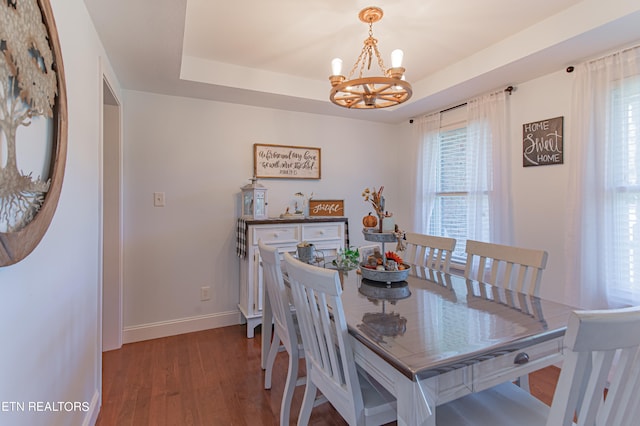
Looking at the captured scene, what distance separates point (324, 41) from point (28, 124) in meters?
1.98

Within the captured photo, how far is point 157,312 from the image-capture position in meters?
2.85

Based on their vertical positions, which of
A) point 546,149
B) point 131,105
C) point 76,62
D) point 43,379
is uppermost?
point 131,105

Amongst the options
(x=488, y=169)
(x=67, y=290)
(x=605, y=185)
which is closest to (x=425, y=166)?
(x=488, y=169)

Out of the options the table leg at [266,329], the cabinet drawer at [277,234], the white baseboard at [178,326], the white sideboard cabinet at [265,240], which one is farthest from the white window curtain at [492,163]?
the white baseboard at [178,326]

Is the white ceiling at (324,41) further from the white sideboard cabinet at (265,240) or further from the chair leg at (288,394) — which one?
the chair leg at (288,394)

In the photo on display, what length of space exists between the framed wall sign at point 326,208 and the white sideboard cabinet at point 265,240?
1.21 ft

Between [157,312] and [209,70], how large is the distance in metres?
2.18

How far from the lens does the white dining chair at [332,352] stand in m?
1.13

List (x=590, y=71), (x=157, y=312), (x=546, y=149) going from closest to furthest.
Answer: (x=590, y=71)
(x=546, y=149)
(x=157, y=312)

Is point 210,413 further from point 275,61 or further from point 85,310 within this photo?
point 275,61

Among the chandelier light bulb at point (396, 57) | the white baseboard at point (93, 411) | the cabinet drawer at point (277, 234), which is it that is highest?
the chandelier light bulb at point (396, 57)

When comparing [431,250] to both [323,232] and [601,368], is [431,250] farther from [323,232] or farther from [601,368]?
[601,368]

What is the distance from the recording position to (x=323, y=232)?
3.12m

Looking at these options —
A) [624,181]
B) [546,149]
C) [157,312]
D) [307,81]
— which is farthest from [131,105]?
[624,181]
